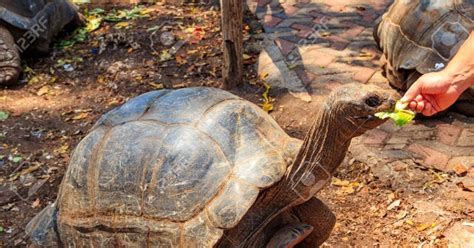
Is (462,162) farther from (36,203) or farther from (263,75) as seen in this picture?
(36,203)

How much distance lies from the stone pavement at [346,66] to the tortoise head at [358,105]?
1739 millimetres

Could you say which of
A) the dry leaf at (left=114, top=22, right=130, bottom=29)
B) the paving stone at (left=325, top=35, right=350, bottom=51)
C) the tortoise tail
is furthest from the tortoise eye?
the dry leaf at (left=114, top=22, right=130, bottom=29)

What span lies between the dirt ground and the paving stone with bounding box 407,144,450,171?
0.09 metres

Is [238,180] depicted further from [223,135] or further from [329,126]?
[329,126]

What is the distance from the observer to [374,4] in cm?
615

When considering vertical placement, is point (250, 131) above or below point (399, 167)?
above

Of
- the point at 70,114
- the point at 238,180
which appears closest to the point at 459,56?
the point at 238,180

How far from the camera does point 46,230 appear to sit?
2836 mm

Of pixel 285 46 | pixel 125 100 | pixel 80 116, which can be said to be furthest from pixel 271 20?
pixel 80 116

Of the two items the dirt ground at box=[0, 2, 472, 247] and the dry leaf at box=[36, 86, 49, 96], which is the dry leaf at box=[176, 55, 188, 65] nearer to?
the dirt ground at box=[0, 2, 472, 247]

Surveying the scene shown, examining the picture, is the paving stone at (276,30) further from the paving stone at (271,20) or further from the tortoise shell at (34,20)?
the tortoise shell at (34,20)

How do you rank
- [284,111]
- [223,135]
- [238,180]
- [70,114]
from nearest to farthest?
[238,180] < [223,135] < [284,111] < [70,114]

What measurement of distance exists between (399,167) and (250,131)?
1588mm

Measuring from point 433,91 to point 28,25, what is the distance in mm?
4839
